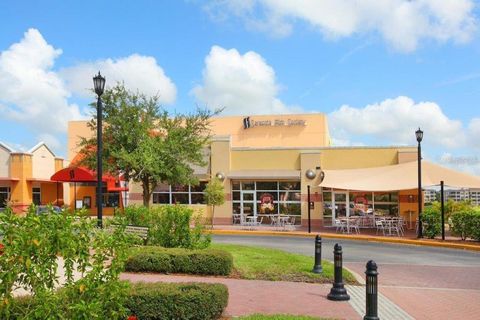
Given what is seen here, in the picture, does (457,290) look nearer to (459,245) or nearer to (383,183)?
(459,245)

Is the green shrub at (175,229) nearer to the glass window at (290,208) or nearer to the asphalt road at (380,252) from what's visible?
the asphalt road at (380,252)

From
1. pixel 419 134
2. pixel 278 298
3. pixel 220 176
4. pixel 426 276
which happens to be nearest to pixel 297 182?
pixel 220 176

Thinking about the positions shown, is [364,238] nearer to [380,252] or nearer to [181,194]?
[380,252]

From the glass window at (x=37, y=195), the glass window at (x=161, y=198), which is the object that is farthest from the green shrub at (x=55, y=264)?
the glass window at (x=37, y=195)

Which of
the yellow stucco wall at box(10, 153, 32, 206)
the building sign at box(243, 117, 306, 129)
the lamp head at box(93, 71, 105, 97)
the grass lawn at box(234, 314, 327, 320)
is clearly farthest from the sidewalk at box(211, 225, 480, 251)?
the yellow stucco wall at box(10, 153, 32, 206)

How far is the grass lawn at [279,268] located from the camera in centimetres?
1202

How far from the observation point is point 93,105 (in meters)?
25.6

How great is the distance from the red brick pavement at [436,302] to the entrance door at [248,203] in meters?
19.8

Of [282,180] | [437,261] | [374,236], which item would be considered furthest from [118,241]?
[282,180]

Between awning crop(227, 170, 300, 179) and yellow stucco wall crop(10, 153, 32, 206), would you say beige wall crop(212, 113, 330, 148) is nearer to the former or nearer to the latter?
awning crop(227, 170, 300, 179)

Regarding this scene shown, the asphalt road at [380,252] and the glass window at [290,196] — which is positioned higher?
the glass window at [290,196]

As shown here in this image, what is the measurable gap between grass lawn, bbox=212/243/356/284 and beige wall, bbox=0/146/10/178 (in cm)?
2955

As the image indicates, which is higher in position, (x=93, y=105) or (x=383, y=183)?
(x=93, y=105)

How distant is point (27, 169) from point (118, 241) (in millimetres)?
36728
